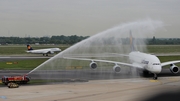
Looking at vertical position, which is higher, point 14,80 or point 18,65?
point 18,65

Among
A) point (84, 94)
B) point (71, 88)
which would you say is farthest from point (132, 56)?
point (84, 94)

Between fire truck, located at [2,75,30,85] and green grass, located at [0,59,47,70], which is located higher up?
green grass, located at [0,59,47,70]

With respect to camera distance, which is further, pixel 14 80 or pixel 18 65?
pixel 18 65

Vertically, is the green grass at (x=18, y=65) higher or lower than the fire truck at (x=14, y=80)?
higher

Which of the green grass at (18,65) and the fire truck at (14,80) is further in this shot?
the green grass at (18,65)

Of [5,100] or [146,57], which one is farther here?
[146,57]

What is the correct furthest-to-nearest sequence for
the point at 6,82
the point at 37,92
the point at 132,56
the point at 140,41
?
the point at 140,41, the point at 132,56, the point at 6,82, the point at 37,92

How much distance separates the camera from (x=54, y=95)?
29.6 metres

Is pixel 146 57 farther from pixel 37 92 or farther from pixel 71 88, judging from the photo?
pixel 37 92

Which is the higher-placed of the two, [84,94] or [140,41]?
[140,41]

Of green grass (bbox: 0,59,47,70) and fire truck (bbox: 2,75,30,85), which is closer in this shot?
fire truck (bbox: 2,75,30,85)

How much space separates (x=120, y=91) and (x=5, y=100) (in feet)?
41.0

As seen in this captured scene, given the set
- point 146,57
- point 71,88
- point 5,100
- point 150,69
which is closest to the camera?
point 5,100

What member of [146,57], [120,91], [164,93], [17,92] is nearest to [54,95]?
[17,92]
